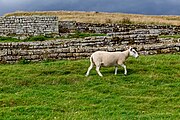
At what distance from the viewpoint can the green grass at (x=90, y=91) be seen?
1405cm

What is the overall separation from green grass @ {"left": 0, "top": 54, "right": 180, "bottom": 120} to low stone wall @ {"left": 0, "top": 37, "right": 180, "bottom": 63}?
1.46 m

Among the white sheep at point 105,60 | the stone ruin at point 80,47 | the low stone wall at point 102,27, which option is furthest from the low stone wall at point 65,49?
the low stone wall at point 102,27

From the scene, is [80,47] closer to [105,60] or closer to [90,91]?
[105,60]

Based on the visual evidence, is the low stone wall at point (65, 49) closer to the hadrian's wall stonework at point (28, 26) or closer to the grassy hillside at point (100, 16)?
the hadrian's wall stonework at point (28, 26)

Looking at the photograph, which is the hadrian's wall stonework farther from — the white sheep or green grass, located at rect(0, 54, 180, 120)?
the white sheep

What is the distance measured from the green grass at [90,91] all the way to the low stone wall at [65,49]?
1457 millimetres

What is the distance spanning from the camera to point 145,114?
13867 mm

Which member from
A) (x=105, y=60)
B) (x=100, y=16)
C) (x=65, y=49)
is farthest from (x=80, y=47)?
(x=100, y=16)

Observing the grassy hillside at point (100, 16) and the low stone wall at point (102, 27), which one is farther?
the grassy hillside at point (100, 16)

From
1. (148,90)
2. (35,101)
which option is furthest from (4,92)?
(148,90)

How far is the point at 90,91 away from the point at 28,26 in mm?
25657

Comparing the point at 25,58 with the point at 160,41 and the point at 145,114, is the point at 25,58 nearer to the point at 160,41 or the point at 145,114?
the point at 160,41

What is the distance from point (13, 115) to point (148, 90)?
539cm

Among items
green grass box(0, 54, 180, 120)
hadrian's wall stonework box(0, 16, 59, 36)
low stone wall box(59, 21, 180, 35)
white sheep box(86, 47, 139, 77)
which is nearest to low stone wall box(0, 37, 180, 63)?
green grass box(0, 54, 180, 120)
